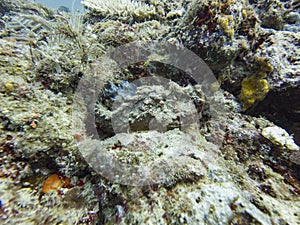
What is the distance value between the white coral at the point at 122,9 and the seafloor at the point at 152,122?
575 mm

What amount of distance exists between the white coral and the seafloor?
0.57 m

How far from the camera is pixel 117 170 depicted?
139 cm

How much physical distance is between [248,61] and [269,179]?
175 cm

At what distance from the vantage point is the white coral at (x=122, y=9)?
322 cm

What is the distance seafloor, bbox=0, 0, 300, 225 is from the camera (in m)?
1.26

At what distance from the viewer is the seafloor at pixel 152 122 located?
1.26 m

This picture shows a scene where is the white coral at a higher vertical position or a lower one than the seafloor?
higher

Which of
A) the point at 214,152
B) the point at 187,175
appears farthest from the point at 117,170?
the point at 214,152

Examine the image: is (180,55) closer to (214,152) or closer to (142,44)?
(142,44)

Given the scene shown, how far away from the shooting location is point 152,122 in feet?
6.11

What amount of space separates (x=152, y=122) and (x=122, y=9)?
9.15 ft

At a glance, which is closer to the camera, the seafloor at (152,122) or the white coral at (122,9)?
the seafloor at (152,122)

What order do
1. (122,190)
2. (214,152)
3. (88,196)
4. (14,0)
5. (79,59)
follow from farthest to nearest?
(14,0) < (79,59) < (214,152) < (88,196) < (122,190)

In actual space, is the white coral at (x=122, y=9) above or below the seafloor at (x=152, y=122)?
above
